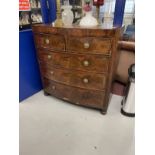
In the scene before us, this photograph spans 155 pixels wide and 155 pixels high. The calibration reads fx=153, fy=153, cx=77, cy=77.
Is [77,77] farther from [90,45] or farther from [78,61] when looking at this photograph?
[90,45]

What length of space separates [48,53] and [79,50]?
1.43 ft

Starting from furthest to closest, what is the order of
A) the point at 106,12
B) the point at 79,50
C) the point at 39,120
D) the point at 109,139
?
the point at 106,12
the point at 39,120
the point at 79,50
the point at 109,139

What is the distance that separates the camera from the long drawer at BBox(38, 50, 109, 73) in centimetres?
152

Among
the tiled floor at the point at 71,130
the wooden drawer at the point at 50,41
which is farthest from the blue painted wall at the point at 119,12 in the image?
the tiled floor at the point at 71,130

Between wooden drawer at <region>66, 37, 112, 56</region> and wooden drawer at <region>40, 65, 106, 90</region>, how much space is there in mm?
252

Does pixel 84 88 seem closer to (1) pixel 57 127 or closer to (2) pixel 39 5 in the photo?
(1) pixel 57 127

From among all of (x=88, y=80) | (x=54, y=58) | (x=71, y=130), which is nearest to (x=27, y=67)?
(x=54, y=58)

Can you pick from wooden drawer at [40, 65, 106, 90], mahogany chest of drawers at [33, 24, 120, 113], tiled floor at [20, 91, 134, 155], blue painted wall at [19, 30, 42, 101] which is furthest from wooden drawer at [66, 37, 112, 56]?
tiled floor at [20, 91, 134, 155]

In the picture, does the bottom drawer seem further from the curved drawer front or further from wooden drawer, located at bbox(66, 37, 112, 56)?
wooden drawer, located at bbox(66, 37, 112, 56)

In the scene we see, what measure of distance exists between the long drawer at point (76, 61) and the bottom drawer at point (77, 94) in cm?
27

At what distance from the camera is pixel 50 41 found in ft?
5.63

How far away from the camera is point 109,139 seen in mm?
1470

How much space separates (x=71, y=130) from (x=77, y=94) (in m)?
0.42
